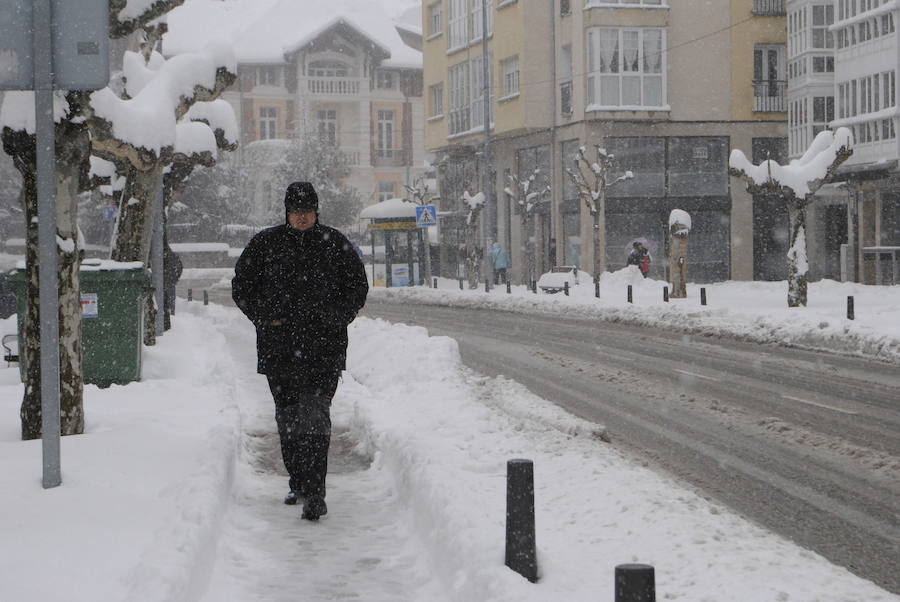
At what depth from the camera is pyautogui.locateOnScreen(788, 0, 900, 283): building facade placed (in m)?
33.7

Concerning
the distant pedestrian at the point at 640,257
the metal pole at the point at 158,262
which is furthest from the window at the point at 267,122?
the metal pole at the point at 158,262

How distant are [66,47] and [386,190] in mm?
69928

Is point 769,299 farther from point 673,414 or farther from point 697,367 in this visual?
point 673,414

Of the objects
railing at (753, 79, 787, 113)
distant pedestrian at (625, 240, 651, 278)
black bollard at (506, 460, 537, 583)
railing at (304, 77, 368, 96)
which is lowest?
black bollard at (506, 460, 537, 583)

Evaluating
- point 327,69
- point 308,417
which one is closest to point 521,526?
point 308,417

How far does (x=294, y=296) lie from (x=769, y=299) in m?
24.6

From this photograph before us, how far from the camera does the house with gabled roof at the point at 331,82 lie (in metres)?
71.8

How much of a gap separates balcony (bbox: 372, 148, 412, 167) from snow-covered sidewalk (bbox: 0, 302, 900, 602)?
65355 mm

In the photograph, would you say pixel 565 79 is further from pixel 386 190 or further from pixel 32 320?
pixel 32 320

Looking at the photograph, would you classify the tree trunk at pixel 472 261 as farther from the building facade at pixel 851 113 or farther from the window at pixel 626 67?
the building facade at pixel 851 113

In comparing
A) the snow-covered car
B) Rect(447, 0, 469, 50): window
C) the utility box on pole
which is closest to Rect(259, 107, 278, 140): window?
Rect(447, 0, 469, 50): window

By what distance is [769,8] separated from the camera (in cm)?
4269

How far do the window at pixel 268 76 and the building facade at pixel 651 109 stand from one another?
3054 cm

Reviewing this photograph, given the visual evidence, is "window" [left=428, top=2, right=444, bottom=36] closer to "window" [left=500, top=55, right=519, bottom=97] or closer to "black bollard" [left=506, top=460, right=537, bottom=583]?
"window" [left=500, top=55, right=519, bottom=97]
